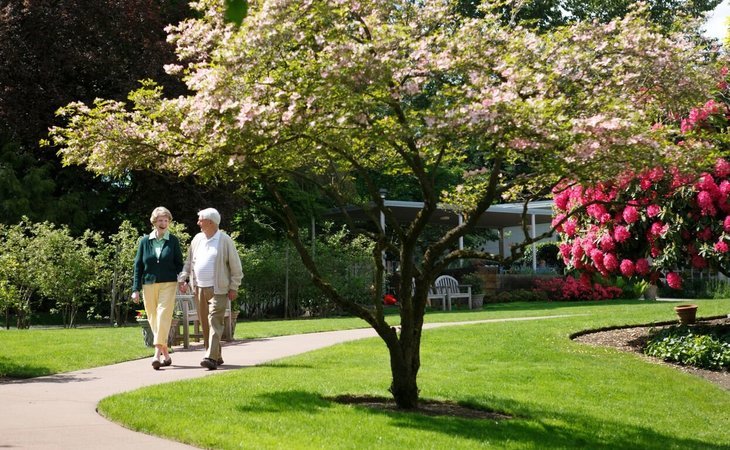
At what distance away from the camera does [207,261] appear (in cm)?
998

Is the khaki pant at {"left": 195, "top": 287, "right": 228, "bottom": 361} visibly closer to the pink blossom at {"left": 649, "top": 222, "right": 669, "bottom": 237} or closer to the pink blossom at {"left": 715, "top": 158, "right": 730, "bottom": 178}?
the pink blossom at {"left": 649, "top": 222, "right": 669, "bottom": 237}

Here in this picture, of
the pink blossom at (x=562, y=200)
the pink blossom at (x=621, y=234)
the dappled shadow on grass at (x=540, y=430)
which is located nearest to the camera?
the dappled shadow on grass at (x=540, y=430)

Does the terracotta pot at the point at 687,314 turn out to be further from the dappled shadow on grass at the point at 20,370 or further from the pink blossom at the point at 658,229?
the dappled shadow on grass at the point at 20,370

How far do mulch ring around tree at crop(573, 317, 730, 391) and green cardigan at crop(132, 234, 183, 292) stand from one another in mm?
7051

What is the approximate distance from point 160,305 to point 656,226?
23.4 feet

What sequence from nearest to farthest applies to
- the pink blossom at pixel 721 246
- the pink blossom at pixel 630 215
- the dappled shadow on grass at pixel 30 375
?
the dappled shadow on grass at pixel 30 375 → the pink blossom at pixel 721 246 → the pink blossom at pixel 630 215

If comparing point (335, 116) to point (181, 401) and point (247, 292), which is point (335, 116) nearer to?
point (181, 401)

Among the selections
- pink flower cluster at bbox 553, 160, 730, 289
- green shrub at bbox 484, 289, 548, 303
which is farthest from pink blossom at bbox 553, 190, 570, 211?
green shrub at bbox 484, 289, 548, 303

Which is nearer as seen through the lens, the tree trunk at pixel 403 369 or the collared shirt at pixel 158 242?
the tree trunk at pixel 403 369

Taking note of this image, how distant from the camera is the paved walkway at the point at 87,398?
6051 mm

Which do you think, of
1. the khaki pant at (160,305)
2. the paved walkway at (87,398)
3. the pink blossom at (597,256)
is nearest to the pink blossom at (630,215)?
the pink blossom at (597,256)

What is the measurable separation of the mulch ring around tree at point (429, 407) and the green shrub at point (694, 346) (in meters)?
5.87

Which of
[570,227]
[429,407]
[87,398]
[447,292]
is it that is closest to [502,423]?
[429,407]

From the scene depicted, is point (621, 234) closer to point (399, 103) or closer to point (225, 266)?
point (225, 266)
